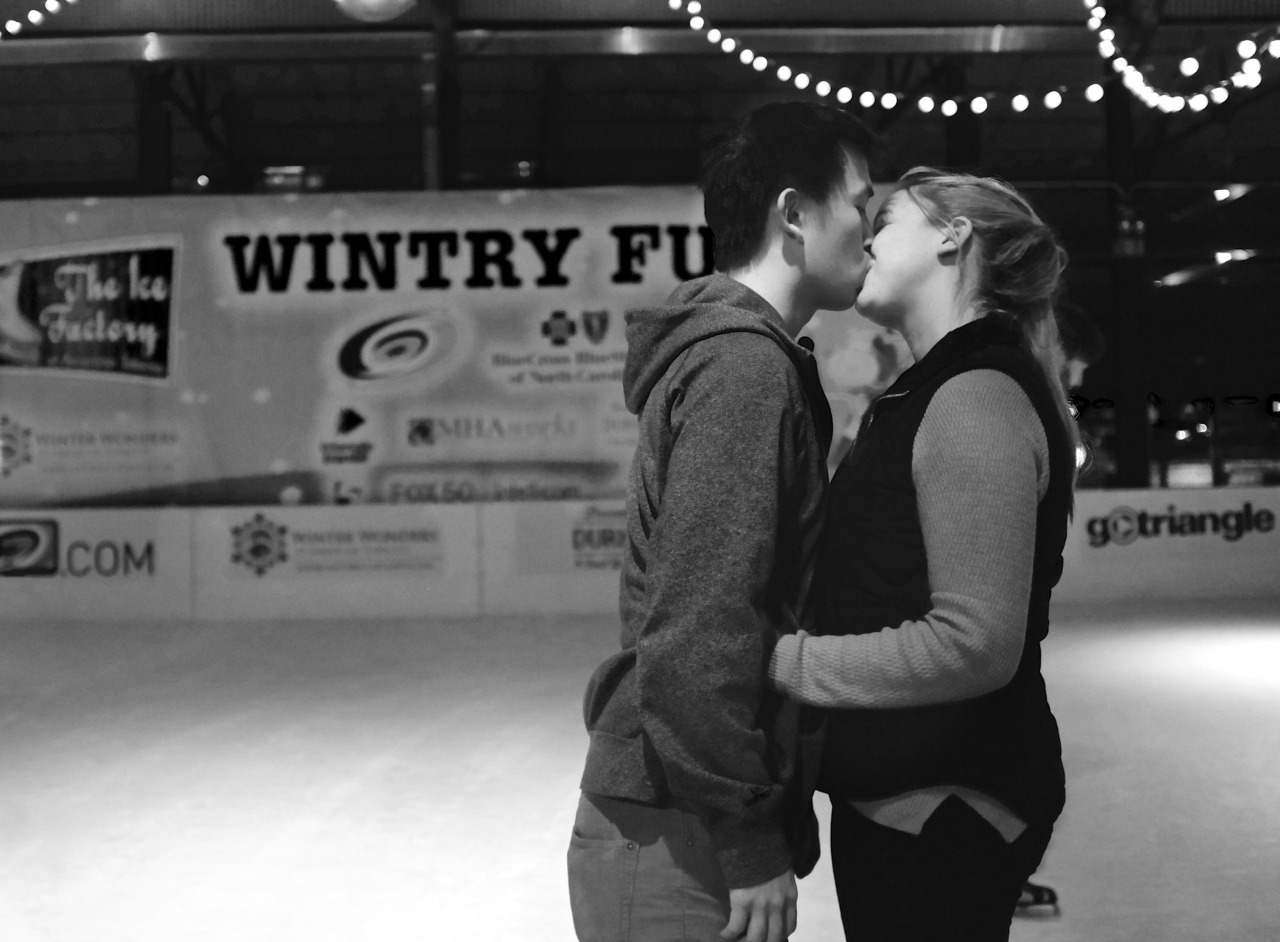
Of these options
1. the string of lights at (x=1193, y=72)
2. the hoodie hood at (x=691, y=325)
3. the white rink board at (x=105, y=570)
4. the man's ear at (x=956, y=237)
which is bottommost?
the white rink board at (x=105, y=570)

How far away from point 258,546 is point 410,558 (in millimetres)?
1126

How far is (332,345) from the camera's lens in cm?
980

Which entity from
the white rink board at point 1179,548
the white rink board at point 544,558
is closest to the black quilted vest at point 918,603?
the white rink board at point 544,558

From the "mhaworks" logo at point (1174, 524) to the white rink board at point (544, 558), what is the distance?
146 inches

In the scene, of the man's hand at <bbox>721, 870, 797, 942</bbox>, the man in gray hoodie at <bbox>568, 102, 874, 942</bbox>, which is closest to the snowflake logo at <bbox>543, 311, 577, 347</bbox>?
the man in gray hoodie at <bbox>568, 102, 874, 942</bbox>

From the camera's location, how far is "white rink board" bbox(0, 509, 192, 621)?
948 centimetres

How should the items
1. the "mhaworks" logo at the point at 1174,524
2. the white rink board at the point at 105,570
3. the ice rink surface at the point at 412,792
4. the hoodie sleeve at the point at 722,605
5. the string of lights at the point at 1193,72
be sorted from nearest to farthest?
the hoodie sleeve at the point at 722,605 < the ice rink surface at the point at 412,792 < the string of lights at the point at 1193,72 < the white rink board at the point at 105,570 < the "mhaworks" logo at the point at 1174,524

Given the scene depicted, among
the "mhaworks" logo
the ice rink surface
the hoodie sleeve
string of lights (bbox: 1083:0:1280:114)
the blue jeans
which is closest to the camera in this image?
the hoodie sleeve

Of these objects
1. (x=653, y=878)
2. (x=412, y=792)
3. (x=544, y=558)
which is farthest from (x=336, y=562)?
(x=653, y=878)

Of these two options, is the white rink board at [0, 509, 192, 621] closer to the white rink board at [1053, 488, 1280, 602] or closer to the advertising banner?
the advertising banner

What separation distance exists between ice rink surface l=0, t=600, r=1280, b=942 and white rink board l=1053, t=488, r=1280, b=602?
156cm

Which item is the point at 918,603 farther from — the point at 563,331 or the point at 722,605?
the point at 563,331

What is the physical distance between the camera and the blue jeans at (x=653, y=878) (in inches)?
51.5

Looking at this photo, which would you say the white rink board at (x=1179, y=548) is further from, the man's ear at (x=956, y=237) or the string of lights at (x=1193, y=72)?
the man's ear at (x=956, y=237)
